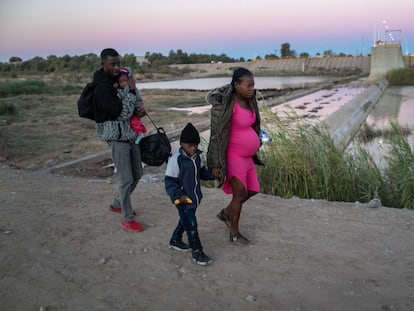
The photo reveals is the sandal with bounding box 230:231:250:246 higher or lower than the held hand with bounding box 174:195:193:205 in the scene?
lower

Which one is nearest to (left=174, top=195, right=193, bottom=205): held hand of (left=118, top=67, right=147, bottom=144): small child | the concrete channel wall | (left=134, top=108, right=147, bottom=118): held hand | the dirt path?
the dirt path

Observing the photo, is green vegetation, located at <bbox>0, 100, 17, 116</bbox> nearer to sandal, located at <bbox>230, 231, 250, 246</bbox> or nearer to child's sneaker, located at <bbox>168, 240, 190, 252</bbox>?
child's sneaker, located at <bbox>168, 240, 190, 252</bbox>

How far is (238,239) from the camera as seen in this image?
454 centimetres

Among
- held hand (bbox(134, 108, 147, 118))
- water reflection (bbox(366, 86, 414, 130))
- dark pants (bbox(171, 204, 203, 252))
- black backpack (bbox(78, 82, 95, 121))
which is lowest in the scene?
water reflection (bbox(366, 86, 414, 130))

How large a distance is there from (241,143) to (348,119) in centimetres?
1157

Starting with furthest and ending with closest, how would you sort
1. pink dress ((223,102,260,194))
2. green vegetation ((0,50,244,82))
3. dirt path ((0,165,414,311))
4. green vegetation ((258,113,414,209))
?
green vegetation ((0,50,244,82)), green vegetation ((258,113,414,209)), pink dress ((223,102,260,194)), dirt path ((0,165,414,311))

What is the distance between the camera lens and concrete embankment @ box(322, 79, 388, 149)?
11.7 metres

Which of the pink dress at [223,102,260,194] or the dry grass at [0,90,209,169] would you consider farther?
the dry grass at [0,90,209,169]

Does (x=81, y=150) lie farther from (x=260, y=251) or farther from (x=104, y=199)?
(x=260, y=251)

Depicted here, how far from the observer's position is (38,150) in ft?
33.4

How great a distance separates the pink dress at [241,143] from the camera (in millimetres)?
4301

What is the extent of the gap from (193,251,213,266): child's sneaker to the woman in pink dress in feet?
1.70

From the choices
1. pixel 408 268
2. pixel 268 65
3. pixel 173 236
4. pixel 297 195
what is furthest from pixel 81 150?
pixel 268 65

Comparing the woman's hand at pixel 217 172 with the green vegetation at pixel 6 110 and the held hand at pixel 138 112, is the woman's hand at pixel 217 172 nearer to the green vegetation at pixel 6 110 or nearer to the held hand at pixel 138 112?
the held hand at pixel 138 112
